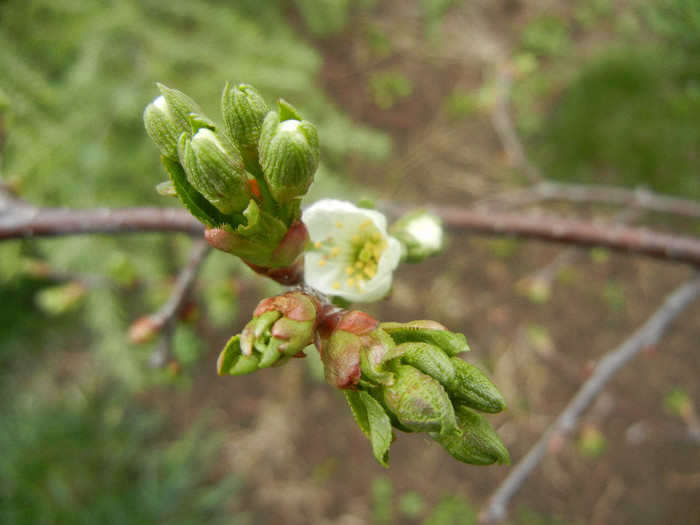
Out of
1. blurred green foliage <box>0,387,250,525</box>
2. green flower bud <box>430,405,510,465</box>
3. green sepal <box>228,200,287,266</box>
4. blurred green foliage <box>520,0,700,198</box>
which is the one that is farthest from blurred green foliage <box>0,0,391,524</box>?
blurred green foliage <box>520,0,700,198</box>

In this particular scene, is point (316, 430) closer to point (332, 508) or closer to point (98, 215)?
point (332, 508)

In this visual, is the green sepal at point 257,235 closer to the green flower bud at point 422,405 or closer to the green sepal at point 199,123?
the green sepal at point 199,123

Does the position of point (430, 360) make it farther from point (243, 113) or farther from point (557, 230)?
point (557, 230)

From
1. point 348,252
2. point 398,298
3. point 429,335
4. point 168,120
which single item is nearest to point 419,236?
point 348,252

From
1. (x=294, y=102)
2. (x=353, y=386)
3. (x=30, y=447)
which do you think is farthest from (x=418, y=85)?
(x=30, y=447)

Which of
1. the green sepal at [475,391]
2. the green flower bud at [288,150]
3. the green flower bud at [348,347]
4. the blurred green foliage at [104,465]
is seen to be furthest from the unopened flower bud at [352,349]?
the blurred green foliage at [104,465]
